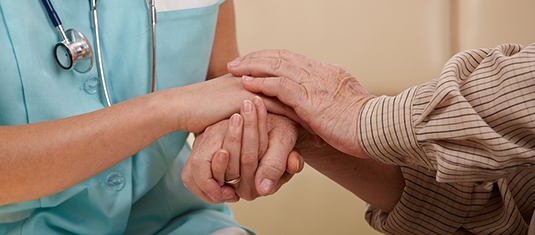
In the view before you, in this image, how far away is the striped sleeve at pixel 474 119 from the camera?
0.61 m

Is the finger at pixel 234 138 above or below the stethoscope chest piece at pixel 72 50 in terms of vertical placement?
below

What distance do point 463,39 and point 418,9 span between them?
181 millimetres

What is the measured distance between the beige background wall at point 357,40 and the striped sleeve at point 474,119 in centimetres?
76

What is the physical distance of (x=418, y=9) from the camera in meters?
1.51

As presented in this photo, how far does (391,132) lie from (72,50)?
Result: 0.55m

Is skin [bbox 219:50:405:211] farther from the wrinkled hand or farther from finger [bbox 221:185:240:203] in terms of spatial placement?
finger [bbox 221:185:240:203]

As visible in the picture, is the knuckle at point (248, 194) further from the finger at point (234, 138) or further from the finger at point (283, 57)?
the finger at point (283, 57)

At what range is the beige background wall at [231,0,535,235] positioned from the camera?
4.63ft

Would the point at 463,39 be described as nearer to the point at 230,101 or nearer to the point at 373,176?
the point at 373,176

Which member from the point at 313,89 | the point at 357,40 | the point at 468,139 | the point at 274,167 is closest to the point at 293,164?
the point at 274,167

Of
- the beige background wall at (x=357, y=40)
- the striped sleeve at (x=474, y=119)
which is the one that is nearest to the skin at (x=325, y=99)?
the striped sleeve at (x=474, y=119)

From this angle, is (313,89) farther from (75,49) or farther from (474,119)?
(75,49)

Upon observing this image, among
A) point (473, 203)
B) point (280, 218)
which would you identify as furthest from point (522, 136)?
point (280, 218)

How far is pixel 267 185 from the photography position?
30.1 inches
